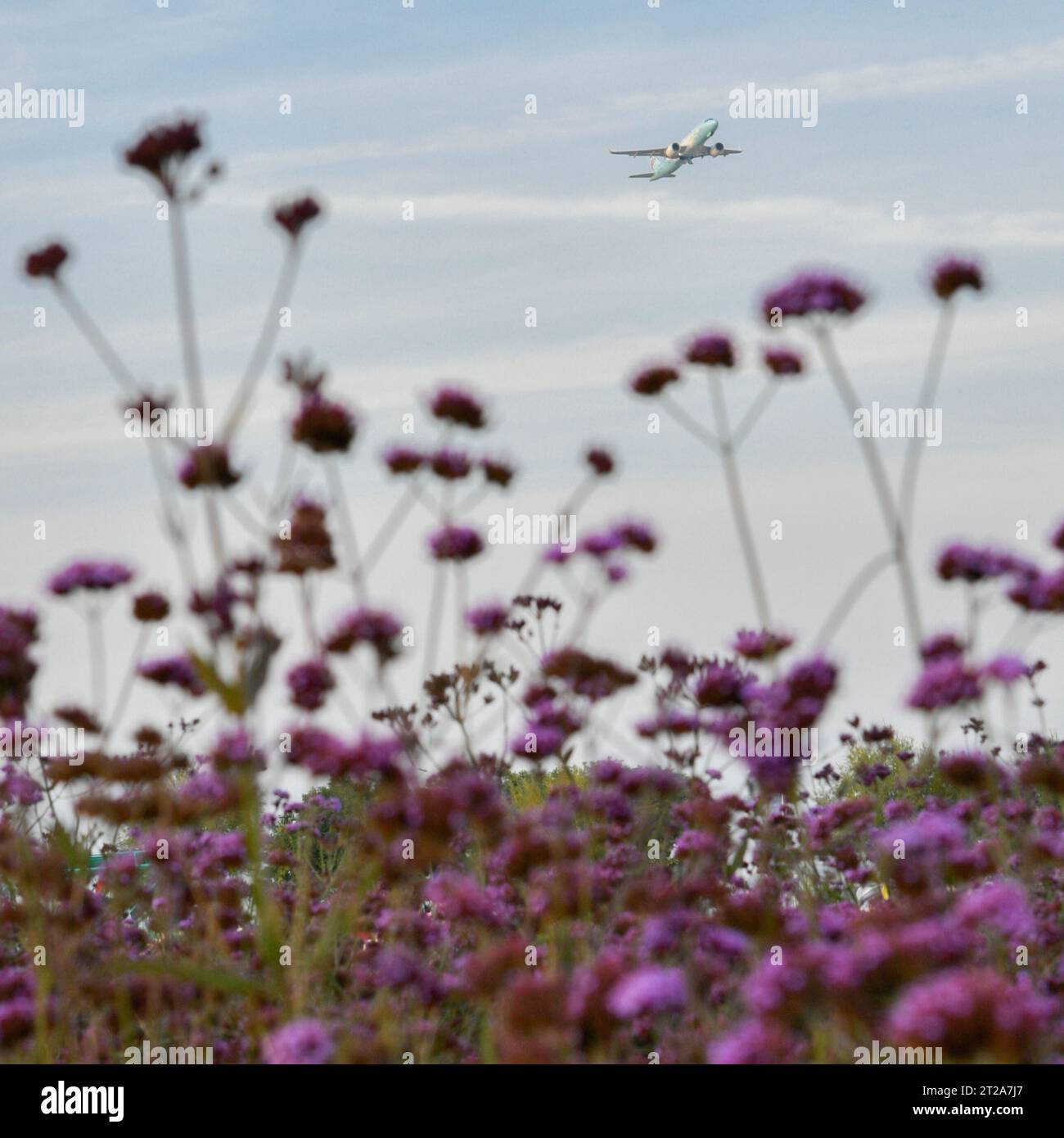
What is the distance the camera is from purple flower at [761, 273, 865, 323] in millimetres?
4816

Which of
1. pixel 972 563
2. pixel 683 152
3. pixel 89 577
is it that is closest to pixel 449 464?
pixel 89 577

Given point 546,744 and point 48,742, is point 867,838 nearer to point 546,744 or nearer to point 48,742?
point 546,744

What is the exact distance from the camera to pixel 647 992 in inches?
114

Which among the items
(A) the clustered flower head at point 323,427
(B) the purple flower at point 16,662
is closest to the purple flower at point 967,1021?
(A) the clustered flower head at point 323,427

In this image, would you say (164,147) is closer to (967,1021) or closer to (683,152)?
(967,1021)

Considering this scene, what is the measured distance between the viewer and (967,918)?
10.9 ft

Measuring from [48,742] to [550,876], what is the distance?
204 cm

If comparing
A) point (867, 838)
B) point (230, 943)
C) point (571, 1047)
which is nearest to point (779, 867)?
point (867, 838)

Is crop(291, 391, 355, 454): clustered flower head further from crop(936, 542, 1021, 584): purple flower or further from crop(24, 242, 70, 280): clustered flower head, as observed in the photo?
crop(936, 542, 1021, 584): purple flower

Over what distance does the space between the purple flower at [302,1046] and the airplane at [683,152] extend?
5285cm

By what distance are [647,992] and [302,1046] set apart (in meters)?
1.28

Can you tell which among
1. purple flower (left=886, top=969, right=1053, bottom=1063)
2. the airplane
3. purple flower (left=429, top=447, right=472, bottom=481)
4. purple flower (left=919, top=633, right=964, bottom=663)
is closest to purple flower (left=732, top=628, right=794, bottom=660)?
purple flower (left=919, top=633, right=964, bottom=663)

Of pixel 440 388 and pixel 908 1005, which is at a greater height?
pixel 440 388
